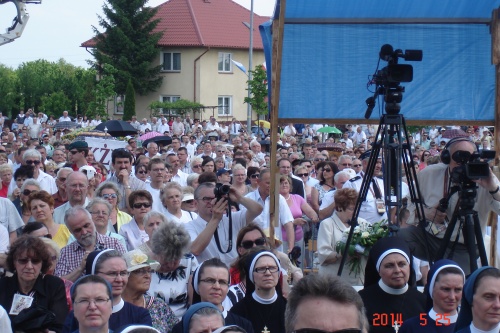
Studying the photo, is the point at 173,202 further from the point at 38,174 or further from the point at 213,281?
the point at 38,174

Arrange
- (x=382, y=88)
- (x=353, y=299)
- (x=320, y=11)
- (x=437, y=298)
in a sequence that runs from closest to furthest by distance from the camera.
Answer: (x=353, y=299) < (x=437, y=298) < (x=382, y=88) < (x=320, y=11)

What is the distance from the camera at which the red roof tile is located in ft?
171

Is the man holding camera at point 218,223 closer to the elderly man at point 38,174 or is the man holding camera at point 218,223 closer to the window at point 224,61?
the elderly man at point 38,174

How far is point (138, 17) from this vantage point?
49.1m

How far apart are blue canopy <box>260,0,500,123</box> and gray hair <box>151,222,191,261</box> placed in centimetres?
197

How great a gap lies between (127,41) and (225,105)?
343 inches

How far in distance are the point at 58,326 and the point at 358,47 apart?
403cm

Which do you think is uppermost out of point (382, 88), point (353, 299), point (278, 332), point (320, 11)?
point (320, 11)

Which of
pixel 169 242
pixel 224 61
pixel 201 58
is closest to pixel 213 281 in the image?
pixel 169 242

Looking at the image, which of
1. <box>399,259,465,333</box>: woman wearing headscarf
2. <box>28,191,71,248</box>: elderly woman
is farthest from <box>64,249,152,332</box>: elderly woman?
<box>28,191,71,248</box>: elderly woman

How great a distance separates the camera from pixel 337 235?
7.63 m

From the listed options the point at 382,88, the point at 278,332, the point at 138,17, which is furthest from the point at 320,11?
the point at 138,17

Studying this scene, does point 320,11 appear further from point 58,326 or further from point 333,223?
point 58,326

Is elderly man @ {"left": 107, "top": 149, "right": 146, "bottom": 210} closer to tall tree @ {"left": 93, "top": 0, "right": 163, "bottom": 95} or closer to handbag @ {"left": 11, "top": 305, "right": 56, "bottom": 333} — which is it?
handbag @ {"left": 11, "top": 305, "right": 56, "bottom": 333}
